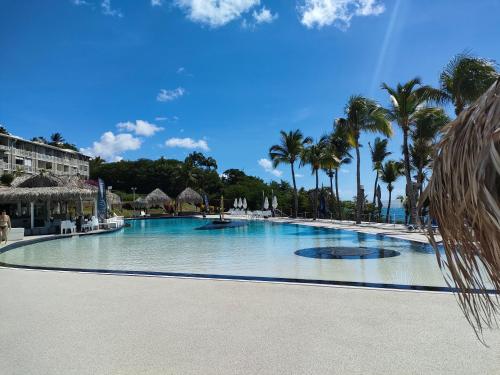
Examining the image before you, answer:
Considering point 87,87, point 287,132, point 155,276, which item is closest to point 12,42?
point 87,87

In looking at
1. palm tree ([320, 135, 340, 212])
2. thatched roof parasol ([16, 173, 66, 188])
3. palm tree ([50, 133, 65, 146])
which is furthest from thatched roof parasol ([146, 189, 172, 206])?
palm tree ([50, 133, 65, 146])

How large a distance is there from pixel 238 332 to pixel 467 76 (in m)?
13.8

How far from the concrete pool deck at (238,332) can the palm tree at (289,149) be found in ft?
89.1

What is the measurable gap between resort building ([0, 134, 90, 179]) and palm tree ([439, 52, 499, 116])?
41813 millimetres

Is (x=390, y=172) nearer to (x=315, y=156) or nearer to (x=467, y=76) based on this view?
(x=315, y=156)

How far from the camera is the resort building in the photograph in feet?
160

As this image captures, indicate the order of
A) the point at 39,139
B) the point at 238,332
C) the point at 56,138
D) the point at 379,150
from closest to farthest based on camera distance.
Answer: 1. the point at 238,332
2. the point at 379,150
3. the point at 39,139
4. the point at 56,138

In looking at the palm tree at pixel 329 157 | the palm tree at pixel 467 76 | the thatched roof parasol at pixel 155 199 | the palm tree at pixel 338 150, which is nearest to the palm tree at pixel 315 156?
the palm tree at pixel 329 157

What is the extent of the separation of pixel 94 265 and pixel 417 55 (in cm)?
1073

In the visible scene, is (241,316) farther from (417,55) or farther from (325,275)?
(417,55)

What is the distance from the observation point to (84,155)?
2677 inches

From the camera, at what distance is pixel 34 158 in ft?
178

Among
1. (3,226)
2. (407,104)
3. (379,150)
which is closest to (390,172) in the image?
(379,150)

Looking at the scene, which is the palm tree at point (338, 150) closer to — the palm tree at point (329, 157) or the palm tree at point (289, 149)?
the palm tree at point (329, 157)
